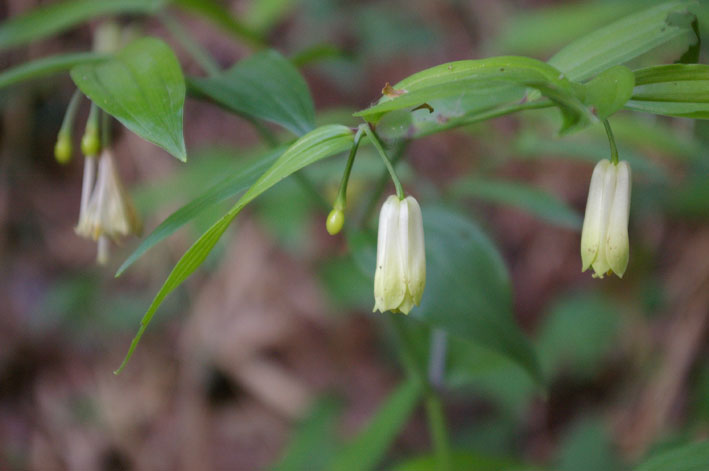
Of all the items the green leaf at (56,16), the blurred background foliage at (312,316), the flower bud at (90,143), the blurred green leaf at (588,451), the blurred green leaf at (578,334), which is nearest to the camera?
the flower bud at (90,143)

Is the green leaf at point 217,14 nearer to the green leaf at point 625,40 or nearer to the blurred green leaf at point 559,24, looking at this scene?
the green leaf at point 625,40

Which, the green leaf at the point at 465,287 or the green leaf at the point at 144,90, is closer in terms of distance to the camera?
the green leaf at the point at 144,90

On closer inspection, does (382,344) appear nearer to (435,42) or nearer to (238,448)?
(238,448)

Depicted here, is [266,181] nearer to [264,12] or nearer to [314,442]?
[314,442]

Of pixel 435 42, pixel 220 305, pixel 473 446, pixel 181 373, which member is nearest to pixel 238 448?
pixel 181 373

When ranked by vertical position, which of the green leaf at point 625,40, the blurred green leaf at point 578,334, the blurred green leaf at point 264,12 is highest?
the blurred green leaf at point 264,12

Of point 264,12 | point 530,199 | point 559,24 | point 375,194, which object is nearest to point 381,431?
point 375,194

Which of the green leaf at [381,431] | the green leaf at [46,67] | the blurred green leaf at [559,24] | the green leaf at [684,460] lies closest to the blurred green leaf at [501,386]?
the green leaf at [381,431]
